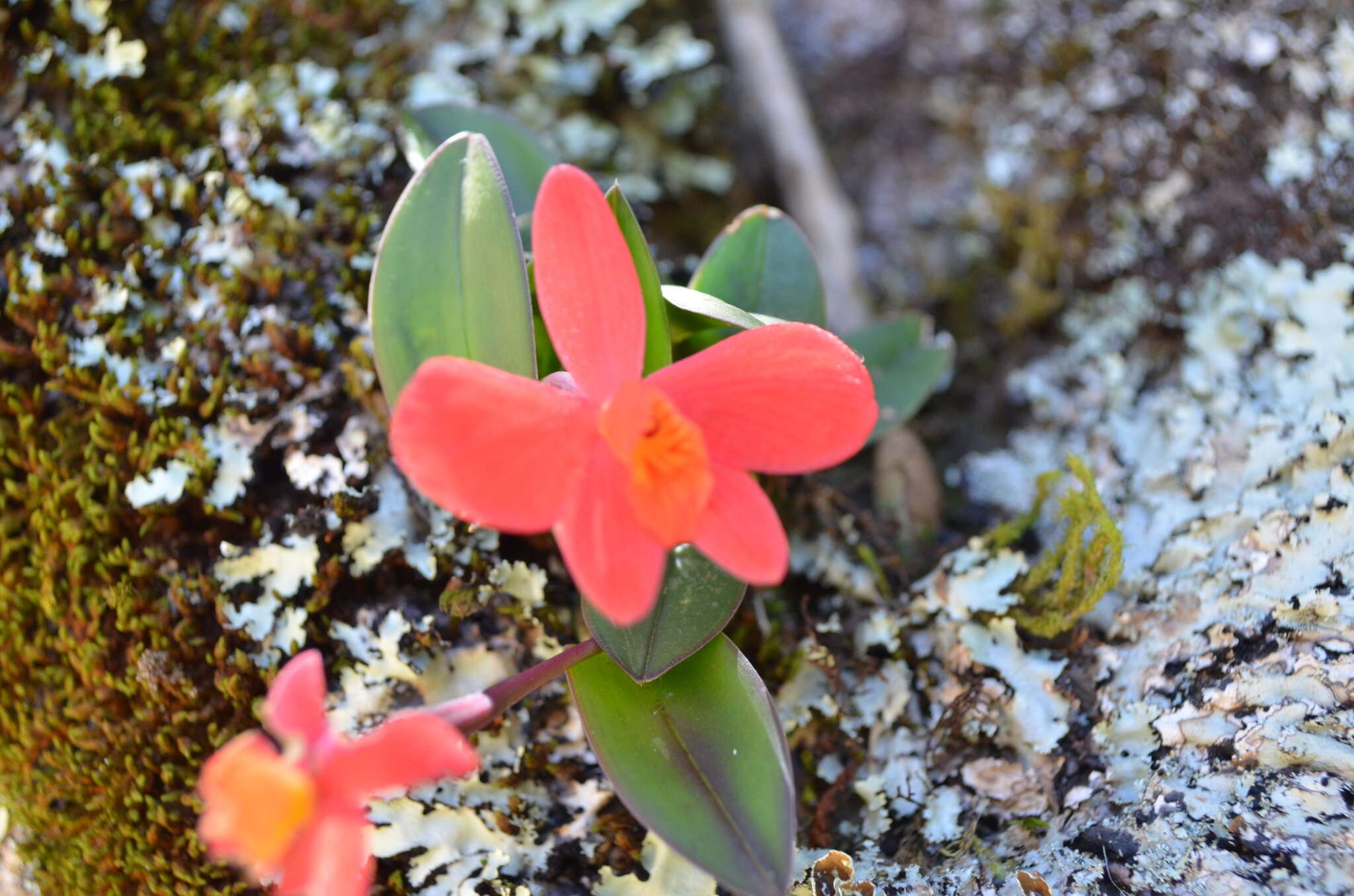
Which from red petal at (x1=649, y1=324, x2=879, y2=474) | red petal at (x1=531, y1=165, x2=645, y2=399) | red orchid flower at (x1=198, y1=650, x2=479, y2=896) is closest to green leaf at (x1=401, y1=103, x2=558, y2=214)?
red petal at (x1=531, y1=165, x2=645, y2=399)

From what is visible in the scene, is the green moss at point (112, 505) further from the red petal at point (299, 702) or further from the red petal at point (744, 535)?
the red petal at point (744, 535)

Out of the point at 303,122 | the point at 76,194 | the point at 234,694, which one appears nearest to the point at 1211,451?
the point at 234,694

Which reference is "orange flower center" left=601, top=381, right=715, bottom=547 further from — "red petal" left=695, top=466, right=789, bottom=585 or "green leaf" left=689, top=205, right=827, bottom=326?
"green leaf" left=689, top=205, right=827, bottom=326

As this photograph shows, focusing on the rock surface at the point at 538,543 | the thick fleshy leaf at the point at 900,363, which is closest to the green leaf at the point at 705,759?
the rock surface at the point at 538,543

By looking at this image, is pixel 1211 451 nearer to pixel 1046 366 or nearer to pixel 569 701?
pixel 1046 366

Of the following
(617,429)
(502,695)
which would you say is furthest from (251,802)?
(617,429)

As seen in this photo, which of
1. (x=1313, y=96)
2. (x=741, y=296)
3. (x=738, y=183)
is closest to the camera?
(x=741, y=296)
